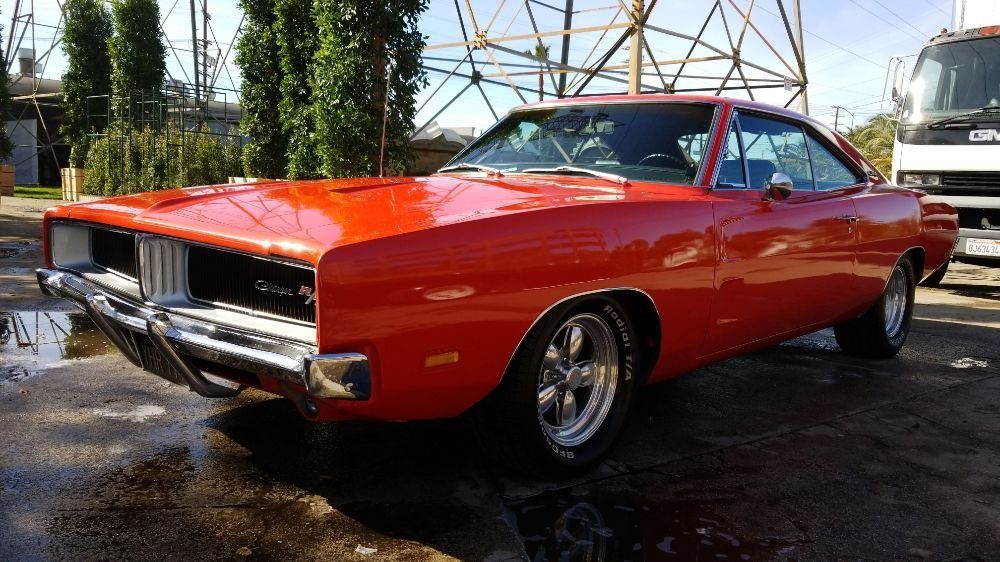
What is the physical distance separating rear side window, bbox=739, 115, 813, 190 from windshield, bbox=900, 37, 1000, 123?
Answer: 4962 millimetres

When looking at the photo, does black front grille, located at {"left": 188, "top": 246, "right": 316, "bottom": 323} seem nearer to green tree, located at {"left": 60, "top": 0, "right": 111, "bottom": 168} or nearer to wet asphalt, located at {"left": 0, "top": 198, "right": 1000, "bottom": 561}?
wet asphalt, located at {"left": 0, "top": 198, "right": 1000, "bottom": 561}

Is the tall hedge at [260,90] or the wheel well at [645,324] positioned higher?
the tall hedge at [260,90]

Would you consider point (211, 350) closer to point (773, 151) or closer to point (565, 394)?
point (565, 394)

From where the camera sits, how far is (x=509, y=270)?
8.48ft

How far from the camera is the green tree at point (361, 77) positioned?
9.45m

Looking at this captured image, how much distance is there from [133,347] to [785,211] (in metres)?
2.85

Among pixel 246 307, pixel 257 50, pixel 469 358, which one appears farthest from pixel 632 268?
pixel 257 50

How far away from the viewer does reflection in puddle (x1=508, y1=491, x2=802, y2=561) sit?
2.46 m

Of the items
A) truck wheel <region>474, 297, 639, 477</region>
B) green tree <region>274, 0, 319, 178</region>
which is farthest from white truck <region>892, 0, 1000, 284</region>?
green tree <region>274, 0, 319, 178</region>

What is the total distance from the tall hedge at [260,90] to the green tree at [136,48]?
823 cm

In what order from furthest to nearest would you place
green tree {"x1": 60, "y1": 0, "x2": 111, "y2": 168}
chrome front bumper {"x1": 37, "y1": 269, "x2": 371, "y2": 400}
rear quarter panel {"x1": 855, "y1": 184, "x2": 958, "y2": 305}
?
green tree {"x1": 60, "y1": 0, "x2": 111, "y2": 168}
rear quarter panel {"x1": 855, "y1": 184, "x2": 958, "y2": 305}
chrome front bumper {"x1": 37, "y1": 269, "x2": 371, "y2": 400}

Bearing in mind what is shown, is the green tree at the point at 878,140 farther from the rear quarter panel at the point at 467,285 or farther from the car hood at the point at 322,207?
the rear quarter panel at the point at 467,285

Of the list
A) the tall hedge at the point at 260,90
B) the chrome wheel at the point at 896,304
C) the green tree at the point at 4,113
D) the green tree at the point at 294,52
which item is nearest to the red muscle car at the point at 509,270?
the chrome wheel at the point at 896,304

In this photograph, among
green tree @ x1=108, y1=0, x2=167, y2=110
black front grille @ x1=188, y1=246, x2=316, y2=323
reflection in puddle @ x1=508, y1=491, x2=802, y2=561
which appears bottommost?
reflection in puddle @ x1=508, y1=491, x2=802, y2=561
